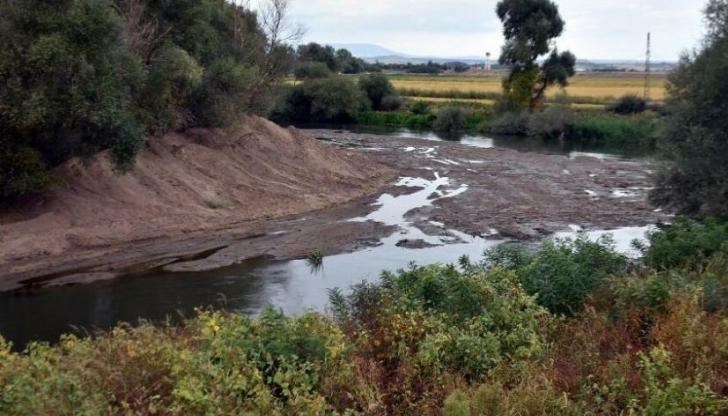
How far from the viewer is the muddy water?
15383 mm

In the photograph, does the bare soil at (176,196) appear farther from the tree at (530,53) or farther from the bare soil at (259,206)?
the tree at (530,53)

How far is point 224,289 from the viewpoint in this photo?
57.6ft

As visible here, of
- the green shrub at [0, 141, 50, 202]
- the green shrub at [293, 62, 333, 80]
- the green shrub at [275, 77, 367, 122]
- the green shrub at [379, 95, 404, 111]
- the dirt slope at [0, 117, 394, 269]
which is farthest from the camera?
the green shrub at [379, 95, 404, 111]

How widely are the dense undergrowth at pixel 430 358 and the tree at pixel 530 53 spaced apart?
1806 inches

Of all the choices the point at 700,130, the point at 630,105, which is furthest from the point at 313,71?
the point at 700,130

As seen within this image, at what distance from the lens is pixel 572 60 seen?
5750cm

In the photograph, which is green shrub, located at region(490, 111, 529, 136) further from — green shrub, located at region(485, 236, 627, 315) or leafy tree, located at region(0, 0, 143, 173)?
green shrub, located at region(485, 236, 627, 315)

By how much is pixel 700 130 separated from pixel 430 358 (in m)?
14.1

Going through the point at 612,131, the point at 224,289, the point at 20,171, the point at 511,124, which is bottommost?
the point at 612,131

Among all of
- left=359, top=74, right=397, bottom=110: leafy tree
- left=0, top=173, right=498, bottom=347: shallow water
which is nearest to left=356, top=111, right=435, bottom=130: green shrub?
left=359, top=74, right=397, bottom=110: leafy tree

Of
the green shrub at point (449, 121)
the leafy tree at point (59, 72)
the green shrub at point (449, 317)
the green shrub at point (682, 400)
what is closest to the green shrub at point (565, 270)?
the green shrub at point (449, 317)

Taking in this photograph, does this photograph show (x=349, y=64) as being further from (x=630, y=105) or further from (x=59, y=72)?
(x=59, y=72)

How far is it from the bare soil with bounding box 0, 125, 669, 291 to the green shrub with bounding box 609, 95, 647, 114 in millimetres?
19828

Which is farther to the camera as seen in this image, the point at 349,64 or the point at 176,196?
A: the point at 349,64
